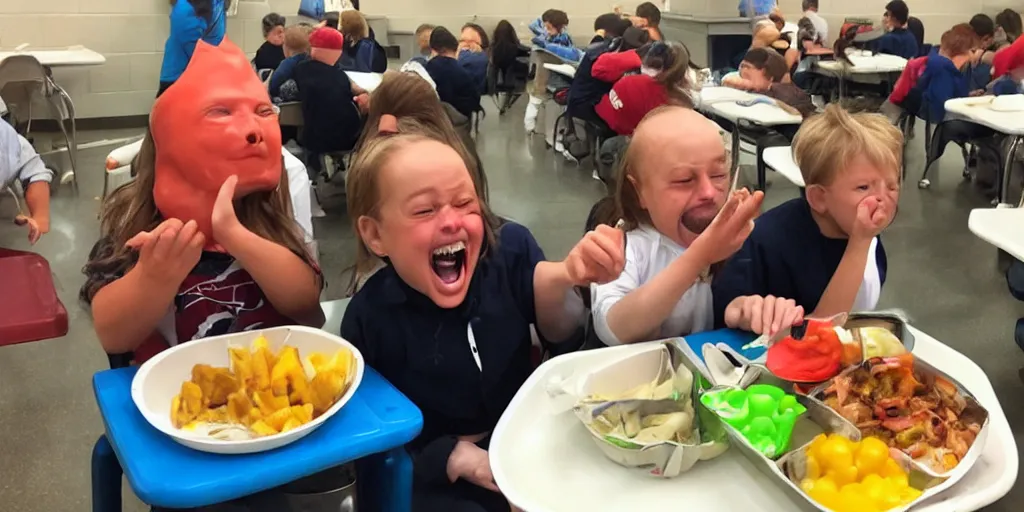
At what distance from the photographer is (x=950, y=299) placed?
3240 mm

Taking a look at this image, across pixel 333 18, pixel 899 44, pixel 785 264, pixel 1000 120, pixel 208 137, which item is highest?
pixel 333 18

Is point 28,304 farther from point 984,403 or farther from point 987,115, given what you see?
point 987,115

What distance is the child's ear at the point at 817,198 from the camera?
1349 mm

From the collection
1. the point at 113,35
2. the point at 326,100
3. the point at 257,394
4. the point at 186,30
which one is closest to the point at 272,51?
the point at 186,30

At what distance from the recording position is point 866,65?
588cm

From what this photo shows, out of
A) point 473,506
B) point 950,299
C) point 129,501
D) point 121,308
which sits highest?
point 121,308

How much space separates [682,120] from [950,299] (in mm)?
2479

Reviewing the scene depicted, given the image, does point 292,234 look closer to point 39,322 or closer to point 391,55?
point 39,322

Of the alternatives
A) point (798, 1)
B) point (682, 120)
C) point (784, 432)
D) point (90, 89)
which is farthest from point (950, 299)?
point (798, 1)

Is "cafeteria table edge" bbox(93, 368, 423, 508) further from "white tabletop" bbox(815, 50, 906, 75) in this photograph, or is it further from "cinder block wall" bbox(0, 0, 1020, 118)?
"cinder block wall" bbox(0, 0, 1020, 118)

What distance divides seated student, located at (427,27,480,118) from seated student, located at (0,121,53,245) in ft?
9.24

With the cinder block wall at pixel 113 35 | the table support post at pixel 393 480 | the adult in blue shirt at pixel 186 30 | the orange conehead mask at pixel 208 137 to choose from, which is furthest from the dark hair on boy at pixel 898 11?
the table support post at pixel 393 480

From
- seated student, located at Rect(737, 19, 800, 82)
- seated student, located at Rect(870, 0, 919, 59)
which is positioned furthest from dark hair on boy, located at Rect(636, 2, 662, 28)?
seated student, located at Rect(870, 0, 919, 59)

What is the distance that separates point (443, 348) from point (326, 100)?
9.83ft
